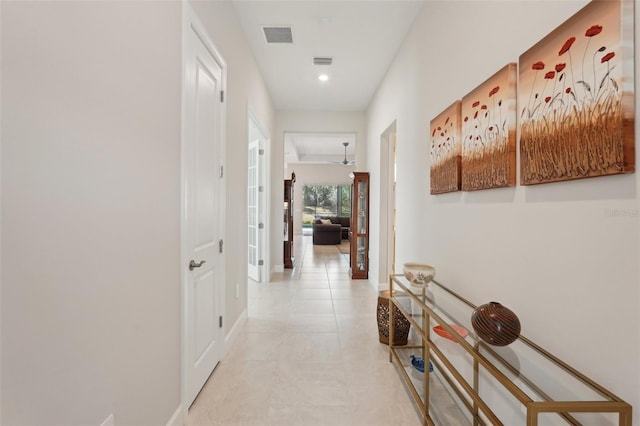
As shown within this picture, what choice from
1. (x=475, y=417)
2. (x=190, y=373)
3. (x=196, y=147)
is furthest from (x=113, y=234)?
(x=475, y=417)

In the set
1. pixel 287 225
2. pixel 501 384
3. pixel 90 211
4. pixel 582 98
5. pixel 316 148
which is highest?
pixel 316 148

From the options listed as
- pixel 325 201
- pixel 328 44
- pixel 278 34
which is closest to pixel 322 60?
pixel 328 44

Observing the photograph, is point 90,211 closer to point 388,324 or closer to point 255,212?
point 388,324

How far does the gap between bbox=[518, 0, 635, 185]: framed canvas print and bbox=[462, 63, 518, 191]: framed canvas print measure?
10 centimetres

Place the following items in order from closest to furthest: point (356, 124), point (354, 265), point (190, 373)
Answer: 1. point (190, 373)
2. point (354, 265)
3. point (356, 124)

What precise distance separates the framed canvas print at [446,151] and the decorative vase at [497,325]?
90 centimetres

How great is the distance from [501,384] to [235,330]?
222cm

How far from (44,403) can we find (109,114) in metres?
0.94

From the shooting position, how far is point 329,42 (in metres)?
3.31

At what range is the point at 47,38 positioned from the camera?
0.86 metres

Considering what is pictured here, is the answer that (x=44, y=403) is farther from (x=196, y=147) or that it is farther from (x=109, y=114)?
(x=196, y=147)

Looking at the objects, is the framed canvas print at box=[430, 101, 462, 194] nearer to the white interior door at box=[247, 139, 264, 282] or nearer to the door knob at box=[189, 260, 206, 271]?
the door knob at box=[189, 260, 206, 271]

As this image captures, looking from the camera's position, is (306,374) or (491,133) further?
(306,374)

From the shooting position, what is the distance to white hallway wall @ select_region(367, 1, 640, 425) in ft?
2.94
